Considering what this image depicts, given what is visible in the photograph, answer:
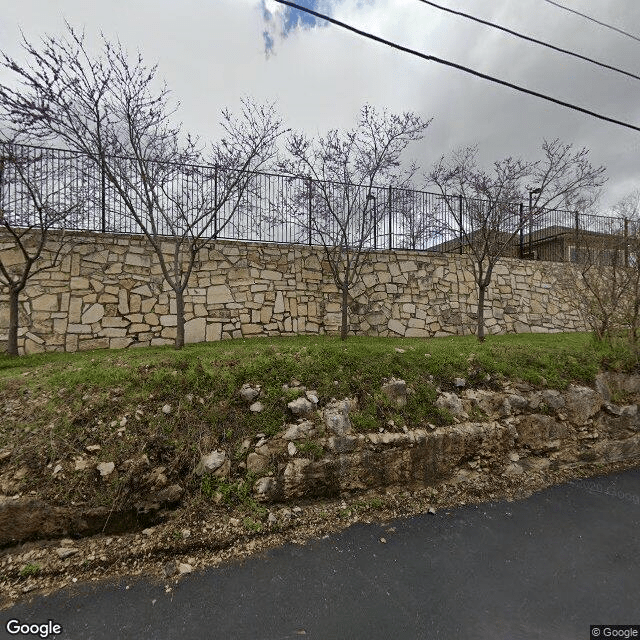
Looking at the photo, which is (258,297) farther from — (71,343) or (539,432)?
(539,432)

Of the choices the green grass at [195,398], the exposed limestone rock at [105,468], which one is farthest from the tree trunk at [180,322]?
the exposed limestone rock at [105,468]

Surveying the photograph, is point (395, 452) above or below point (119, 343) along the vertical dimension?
below

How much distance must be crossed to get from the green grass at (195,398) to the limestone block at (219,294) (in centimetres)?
347

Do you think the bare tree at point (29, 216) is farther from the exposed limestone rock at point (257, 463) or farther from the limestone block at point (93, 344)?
the exposed limestone rock at point (257, 463)

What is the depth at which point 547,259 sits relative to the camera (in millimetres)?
11117

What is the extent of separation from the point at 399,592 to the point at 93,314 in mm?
7115

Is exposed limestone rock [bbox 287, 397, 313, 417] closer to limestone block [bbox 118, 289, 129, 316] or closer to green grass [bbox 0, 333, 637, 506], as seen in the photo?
green grass [bbox 0, 333, 637, 506]

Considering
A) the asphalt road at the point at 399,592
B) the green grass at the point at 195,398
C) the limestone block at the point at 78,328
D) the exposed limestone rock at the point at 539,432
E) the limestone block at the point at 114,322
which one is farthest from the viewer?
the limestone block at the point at 114,322

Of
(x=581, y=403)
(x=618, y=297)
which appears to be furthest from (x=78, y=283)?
(x=618, y=297)

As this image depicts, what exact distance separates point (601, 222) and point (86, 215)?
15536mm

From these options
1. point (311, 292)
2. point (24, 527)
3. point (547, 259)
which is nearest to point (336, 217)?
point (311, 292)

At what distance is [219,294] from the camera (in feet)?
24.5

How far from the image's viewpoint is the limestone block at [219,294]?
740cm

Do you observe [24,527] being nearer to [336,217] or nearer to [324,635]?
[324,635]
